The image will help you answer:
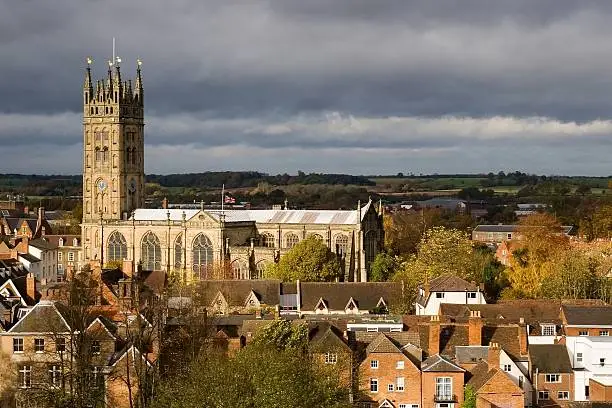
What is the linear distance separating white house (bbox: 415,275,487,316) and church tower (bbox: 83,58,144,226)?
58572mm

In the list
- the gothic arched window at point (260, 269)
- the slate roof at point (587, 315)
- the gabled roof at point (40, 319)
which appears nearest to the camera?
the gabled roof at point (40, 319)

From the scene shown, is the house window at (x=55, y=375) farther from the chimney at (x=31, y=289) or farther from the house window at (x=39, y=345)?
the chimney at (x=31, y=289)

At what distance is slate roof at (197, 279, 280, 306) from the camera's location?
9575cm

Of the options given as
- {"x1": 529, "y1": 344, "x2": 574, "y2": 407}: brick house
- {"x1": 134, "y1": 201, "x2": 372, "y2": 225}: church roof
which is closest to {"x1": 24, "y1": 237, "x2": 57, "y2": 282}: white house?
{"x1": 134, "y1": 201, "x2": 372, "y2": 225}: church roof

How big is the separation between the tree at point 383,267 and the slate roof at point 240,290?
2503cm

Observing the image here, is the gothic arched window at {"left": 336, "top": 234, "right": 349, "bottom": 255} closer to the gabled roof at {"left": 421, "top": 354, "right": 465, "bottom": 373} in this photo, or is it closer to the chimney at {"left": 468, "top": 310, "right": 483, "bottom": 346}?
the chimney at {"left": 468, "top": 310, "right": 483, "bottom": 346}

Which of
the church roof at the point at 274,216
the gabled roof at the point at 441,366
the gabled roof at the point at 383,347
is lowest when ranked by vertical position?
the gabled roof at the point at 441,366

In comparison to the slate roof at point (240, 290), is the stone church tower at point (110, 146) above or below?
above

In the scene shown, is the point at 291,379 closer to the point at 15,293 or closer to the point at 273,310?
the point at 15,293

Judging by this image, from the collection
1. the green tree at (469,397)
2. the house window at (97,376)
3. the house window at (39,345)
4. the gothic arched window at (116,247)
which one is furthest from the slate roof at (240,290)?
the gothic arched window at (116,247)

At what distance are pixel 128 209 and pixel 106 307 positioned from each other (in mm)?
67024

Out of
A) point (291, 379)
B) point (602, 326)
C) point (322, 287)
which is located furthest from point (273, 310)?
point (291, 379)

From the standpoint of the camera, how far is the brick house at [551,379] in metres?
68.9

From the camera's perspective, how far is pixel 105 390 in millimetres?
62188
